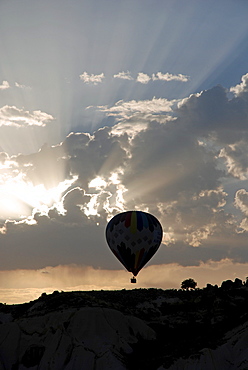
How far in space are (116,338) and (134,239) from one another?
22820 mm

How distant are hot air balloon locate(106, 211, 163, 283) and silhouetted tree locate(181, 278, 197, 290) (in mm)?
65403

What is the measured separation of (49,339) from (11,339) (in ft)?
24.9

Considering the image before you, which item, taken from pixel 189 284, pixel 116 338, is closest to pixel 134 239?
pixel 116 338

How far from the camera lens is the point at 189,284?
16475cm

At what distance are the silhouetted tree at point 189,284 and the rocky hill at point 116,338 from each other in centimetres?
5603

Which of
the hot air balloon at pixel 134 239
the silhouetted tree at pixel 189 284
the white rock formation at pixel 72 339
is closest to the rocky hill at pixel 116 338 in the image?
the white rock formation at pixel 72 339

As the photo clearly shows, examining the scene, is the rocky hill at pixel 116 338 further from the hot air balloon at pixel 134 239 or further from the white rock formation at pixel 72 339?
the hot air balloon at pixel 134 239

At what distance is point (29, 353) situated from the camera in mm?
81500

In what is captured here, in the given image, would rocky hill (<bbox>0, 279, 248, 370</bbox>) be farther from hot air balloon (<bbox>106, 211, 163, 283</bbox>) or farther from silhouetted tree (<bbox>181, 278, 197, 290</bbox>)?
silhouetted tree (<bbox>181, 278, 197, 290</bbox>)

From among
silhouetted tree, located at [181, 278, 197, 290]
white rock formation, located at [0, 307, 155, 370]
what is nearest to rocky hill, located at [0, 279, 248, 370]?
white rock formation, located at [0, 307, 155, 370]

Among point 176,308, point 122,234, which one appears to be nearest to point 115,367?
point 122,234

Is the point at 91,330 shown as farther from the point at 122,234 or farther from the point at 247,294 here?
the point at 247,294

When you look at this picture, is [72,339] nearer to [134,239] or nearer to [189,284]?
[134,239]

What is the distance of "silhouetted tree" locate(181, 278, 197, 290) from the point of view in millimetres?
164375
